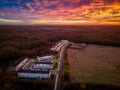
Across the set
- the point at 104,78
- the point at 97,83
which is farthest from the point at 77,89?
the point at 104,78

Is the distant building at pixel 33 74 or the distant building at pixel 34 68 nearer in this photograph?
the distant building at pixel 33 74

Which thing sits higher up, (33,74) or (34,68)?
(33,74)

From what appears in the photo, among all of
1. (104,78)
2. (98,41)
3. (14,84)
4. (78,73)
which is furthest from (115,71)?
(98,41)

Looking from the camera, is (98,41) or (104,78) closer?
(104,78)

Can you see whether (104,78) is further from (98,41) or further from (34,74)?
(98,41)

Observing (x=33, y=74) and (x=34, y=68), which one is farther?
(x=34, y=68)

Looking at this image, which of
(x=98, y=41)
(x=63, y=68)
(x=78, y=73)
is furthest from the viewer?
(x=98, y=41)

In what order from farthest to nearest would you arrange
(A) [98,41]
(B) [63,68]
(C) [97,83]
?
(A) [98,41] < (B) [63,68] < (C) [97,83]

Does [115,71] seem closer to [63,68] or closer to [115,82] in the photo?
[115,82]

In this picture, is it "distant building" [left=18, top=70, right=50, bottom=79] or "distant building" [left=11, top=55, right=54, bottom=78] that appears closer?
"distant building" [left=18, top=70, right=50, bottom=79]
